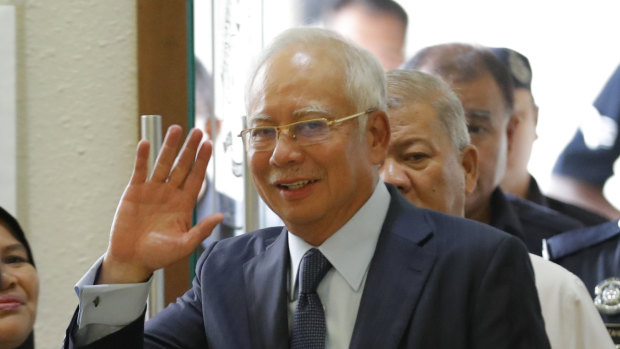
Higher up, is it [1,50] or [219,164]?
[1,50]

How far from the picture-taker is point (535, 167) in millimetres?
1955

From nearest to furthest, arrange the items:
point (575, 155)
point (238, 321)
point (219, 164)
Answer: point (238, 321), point (575, 155), point (219, 164)

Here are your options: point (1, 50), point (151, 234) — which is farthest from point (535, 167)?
point (1, 50)

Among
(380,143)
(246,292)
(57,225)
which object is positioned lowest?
(57,225)

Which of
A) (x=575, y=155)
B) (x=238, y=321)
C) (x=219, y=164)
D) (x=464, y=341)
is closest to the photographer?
(x=464, y=341)

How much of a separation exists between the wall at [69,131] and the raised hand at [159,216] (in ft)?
3.00

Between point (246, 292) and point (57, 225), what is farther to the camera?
point (57, 225)

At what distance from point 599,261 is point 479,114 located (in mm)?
409

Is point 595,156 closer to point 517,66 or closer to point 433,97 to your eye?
point 517,66

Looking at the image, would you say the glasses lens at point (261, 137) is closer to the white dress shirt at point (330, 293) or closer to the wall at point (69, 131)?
the white dress shirt at point (330, 293)

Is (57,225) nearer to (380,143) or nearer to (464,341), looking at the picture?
(380,143)

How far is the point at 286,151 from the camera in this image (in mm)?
1296

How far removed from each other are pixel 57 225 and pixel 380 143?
3.85 feet

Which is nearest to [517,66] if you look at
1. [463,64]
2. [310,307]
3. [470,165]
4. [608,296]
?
[463,64]
